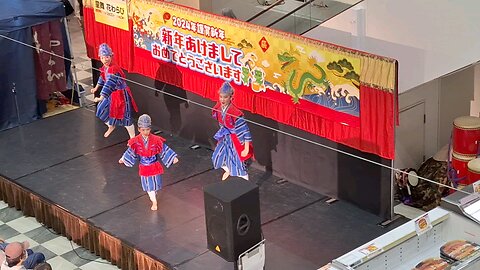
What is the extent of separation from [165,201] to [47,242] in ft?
4.19

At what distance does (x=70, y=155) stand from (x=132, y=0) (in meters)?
1.92

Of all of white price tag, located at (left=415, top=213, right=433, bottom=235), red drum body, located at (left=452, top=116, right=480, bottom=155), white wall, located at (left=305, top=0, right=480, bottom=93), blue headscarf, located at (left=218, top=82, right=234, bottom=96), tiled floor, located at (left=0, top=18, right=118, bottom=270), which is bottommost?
tiled floor, located at (left=0, top=18, right=118, bottom=270)

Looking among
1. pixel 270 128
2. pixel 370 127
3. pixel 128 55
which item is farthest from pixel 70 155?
pixel 370 127

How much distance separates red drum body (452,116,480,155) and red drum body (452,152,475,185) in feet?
0.14

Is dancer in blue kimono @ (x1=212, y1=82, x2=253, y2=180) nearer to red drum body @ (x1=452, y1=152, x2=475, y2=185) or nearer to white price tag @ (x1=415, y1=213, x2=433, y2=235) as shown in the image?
red drum body @ (x1=452, y1=152, x2=475, y2=185)

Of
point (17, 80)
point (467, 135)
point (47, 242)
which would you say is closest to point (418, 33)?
point (467, 135)

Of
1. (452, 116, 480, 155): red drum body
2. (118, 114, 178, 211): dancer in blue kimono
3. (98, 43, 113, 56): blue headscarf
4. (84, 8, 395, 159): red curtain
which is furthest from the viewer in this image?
(98, 43, 113, 56): blue headscarf

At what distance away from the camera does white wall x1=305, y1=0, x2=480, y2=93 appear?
916 cm

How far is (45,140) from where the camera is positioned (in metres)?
11.7

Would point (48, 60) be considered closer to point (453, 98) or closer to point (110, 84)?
point (110, 84)

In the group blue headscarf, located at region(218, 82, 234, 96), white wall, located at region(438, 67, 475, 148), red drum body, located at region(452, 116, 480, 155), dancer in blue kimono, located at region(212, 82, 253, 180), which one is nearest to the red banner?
dancer in blue kimono, located at region(212, 82, 253, 180)

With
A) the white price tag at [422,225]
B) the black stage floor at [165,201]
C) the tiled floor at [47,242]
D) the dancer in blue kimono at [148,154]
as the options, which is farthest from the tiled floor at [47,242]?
the white price tag at [422,225]

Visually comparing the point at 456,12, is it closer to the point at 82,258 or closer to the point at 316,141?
the point at 316,141

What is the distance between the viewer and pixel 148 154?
9531 millimetres
